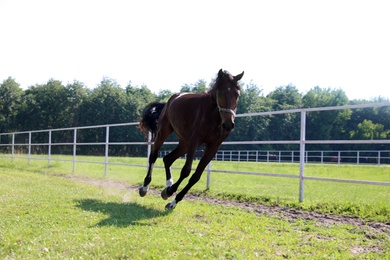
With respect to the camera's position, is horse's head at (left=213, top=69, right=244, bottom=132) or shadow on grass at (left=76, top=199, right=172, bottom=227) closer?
shadow on grass at (left=76, top=199, right=172, bottom=227)

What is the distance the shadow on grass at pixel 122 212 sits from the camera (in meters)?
4.23

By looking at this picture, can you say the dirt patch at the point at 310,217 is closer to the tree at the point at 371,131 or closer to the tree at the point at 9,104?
the tree at the point at 371,131

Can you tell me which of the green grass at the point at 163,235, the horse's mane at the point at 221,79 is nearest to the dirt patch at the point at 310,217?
the green grass at the point at 163,235

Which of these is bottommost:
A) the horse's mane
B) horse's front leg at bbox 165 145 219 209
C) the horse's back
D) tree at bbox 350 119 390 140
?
horse's front leg at bbox 165 145 219 209

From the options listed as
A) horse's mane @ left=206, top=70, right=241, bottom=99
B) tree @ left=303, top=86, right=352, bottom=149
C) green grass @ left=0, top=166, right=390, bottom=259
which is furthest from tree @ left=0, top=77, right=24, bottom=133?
horse's mane @ left=206, top=70, right=241, bottom=99

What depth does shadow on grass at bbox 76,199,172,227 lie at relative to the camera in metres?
4.23

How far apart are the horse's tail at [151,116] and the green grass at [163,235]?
8.06 ft

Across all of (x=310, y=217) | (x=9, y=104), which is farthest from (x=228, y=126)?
(x=9, y=104)

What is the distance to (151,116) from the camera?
762 cm

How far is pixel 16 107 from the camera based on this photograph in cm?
5069

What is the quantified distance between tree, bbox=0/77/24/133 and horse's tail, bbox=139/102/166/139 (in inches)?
1870

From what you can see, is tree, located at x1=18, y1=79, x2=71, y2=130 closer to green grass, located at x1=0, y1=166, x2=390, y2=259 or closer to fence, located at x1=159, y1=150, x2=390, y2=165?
fence, located at x1=159, y1=150, x2=390, y2=165

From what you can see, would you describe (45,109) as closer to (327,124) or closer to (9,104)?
(9,104)

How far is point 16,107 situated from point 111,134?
19009 millimetres
